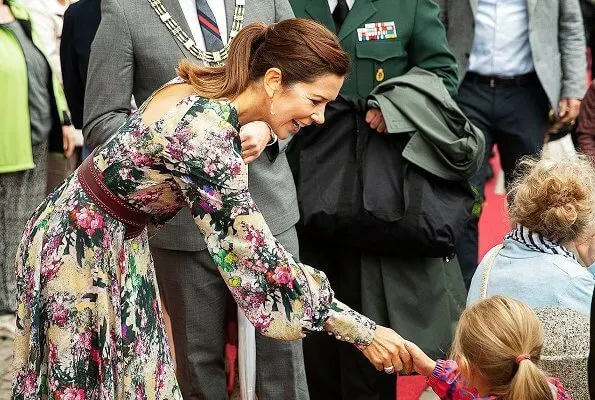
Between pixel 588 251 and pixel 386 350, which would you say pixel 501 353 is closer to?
pixel 386 350

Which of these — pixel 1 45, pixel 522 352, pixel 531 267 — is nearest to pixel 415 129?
pixel 531 267

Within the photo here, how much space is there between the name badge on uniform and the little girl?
5.34ft

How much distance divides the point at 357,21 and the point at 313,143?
1.69 ft

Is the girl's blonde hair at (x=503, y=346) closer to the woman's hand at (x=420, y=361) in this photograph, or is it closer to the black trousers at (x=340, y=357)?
the woman's hand at (x=420, y=361)

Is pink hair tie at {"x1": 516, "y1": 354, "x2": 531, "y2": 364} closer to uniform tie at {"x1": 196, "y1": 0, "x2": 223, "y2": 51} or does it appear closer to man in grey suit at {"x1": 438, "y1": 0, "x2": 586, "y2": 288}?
uniform tie at {"x1": 196, "y1": 0, "x2": 223, "y2": 51}

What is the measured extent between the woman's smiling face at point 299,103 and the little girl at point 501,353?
0.71 meters

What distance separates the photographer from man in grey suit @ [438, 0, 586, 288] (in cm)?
563

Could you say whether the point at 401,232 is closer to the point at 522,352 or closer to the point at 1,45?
the point at 522,352

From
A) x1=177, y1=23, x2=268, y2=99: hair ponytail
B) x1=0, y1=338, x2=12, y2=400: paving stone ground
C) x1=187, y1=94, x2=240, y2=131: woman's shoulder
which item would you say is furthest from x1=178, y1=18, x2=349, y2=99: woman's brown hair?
x1=0, y1=338, x2=12, y2=400: paving stone ground

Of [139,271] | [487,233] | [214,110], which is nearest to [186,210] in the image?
[139,271]

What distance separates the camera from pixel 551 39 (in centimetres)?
566

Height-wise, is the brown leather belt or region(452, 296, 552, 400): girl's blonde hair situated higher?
the brown leather belt

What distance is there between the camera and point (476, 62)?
225 inches

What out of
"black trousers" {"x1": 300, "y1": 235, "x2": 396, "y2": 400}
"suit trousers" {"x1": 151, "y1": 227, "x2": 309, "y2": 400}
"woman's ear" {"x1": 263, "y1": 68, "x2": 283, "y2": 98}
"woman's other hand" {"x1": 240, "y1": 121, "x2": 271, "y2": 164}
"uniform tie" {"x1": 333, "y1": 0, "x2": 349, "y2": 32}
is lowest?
"black trousers" {"x1": 300, "y1": 235, "x2": 396, "y2": 400}
